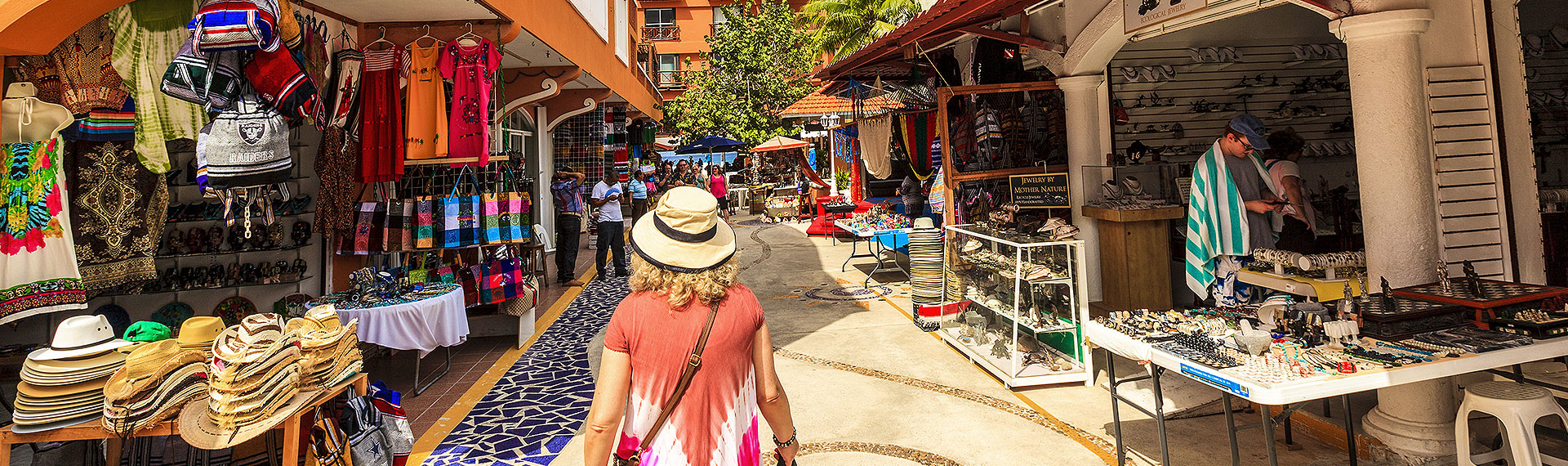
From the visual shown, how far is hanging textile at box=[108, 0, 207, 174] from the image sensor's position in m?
3.77

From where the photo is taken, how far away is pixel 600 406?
200 cm

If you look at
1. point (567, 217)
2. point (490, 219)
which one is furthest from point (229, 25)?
point (567, 217)

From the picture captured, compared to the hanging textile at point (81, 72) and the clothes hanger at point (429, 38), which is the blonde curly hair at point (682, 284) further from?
the clothes hanger at point (429, 38)

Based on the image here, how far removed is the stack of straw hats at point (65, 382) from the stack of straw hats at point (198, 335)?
228 millimetres

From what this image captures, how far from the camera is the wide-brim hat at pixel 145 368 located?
266 centimetres

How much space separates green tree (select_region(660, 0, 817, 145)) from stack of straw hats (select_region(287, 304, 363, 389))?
20.9 meters

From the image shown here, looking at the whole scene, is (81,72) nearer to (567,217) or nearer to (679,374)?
(679,374)

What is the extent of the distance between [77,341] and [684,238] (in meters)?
2.68

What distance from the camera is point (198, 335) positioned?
10.1 feet

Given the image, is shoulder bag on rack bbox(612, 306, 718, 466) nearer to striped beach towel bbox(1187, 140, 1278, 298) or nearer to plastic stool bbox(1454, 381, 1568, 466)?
plastic stool bbox(1454, 381, 1568, 466)

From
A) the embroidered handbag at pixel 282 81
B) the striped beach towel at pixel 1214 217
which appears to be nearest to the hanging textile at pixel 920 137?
the striped beach towel at pixel 1214 217

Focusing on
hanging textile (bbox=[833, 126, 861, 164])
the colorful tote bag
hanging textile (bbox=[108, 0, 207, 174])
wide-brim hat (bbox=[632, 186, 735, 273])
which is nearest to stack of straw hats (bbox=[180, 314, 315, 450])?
wide-brim hat (bbox=[632, 186, 735, 273])

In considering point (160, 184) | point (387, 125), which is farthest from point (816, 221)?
point (160, 184)

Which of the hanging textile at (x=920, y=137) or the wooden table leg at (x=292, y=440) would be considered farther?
the hanging textile at (x=920, y=137)
